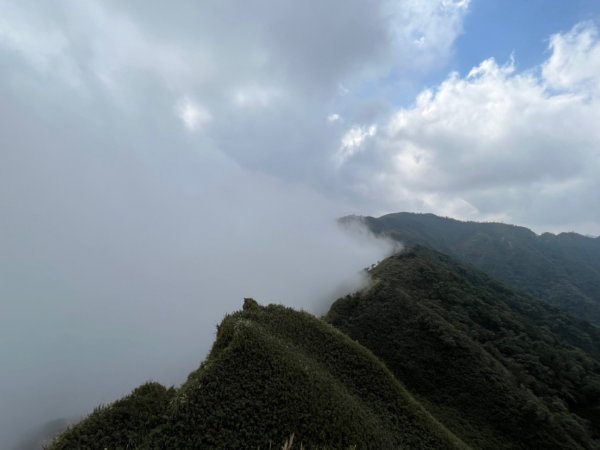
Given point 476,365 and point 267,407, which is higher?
point 267,407

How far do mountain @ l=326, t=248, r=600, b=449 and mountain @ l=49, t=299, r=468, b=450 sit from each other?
1087 cm

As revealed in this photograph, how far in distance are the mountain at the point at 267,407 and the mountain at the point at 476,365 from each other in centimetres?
1087

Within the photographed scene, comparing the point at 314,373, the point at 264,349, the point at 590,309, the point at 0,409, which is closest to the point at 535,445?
the point at 314,373

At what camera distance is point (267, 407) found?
56.0 ft

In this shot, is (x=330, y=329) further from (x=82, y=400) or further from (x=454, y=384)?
(x=82, y=400)

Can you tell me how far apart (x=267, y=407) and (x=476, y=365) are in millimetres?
28603

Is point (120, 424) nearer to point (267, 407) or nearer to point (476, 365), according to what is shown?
point (267, 407)

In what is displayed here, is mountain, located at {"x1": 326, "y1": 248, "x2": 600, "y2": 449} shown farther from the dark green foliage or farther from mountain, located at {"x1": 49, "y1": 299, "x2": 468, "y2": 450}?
the dark green foliage

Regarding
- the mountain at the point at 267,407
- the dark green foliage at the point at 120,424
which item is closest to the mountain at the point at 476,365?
the mountain at the point at 267,407

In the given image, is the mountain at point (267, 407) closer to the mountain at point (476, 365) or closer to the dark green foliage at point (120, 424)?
the dark green foliage at point (120, 424)

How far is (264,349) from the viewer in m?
20.1

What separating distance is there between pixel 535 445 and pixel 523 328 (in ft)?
105

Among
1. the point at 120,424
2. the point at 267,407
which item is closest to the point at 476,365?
the point at 267,407

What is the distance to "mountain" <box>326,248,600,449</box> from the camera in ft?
99.2
